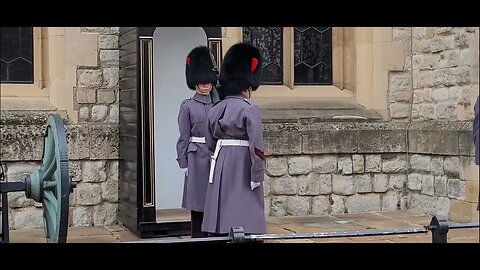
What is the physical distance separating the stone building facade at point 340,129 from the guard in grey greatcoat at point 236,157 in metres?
1.67

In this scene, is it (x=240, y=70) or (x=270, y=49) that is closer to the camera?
(x=240, y=70)

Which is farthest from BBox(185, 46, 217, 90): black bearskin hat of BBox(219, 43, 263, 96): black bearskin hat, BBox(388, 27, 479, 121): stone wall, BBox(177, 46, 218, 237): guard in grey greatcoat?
BBox(388, 27, 479, 121): stone wall

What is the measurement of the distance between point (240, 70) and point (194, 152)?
61 centimetres

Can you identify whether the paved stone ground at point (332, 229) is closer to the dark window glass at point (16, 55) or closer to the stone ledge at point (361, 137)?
the stone ledge at point (361, 137)

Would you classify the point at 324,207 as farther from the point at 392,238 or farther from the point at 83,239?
the point at 83,239

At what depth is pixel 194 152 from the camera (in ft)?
15.3

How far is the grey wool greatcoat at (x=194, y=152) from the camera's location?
4.64 m

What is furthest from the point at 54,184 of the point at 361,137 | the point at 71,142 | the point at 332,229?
the point at 361,137

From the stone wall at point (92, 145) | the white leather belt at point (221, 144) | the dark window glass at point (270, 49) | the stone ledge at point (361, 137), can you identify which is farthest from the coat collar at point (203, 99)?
the dark window glass at point (270, 49)

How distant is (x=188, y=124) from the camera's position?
4.66 m

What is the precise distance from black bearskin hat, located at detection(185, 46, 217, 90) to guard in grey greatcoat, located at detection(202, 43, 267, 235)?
0.37m

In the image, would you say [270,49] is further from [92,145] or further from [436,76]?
[92,145]
